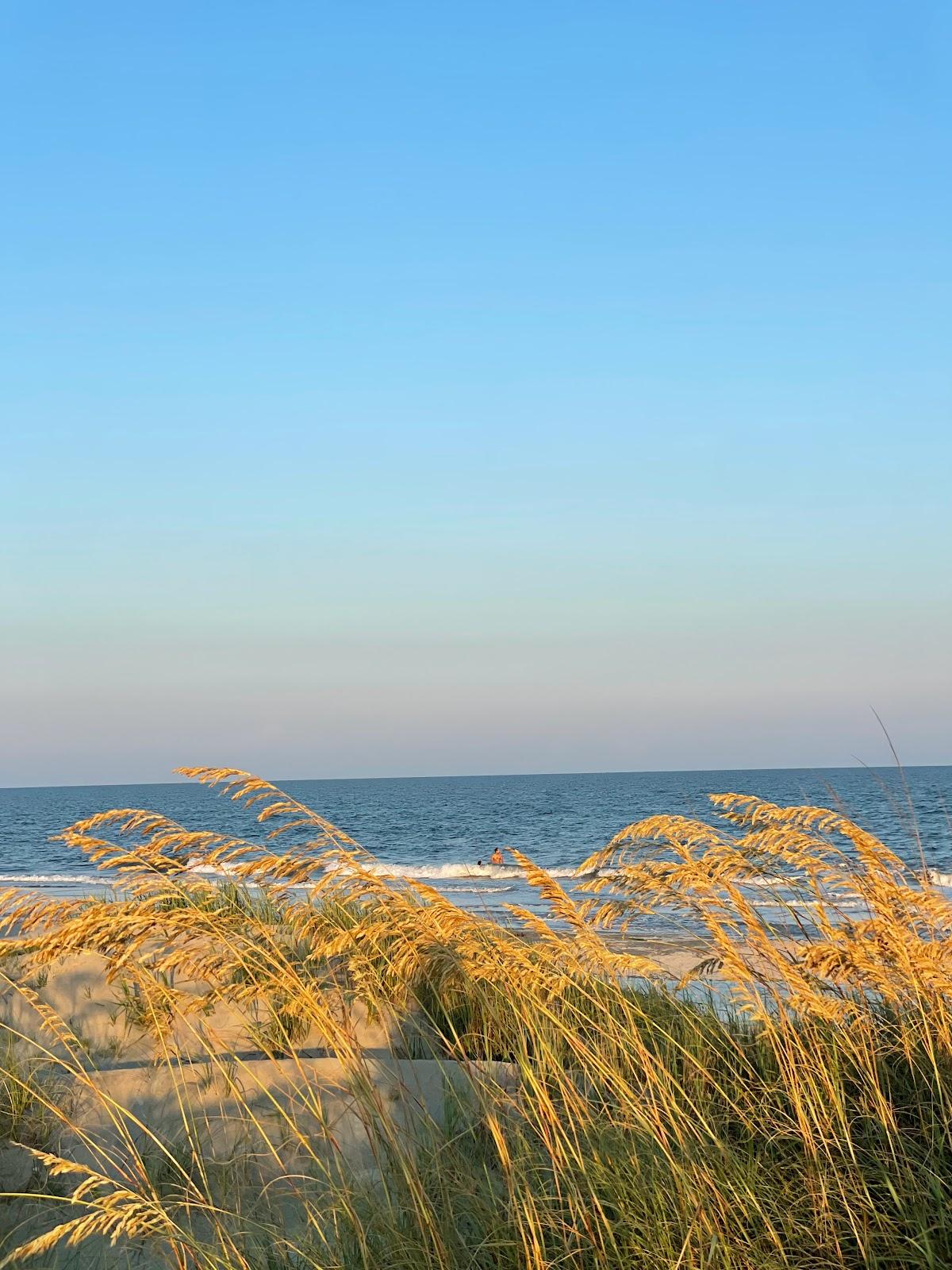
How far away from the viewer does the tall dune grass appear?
3072 mm

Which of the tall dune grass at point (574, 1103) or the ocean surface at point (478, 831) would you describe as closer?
the tall dune grass at point (574, 1103)

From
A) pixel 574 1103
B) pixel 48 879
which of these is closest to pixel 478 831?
pixel 48 879

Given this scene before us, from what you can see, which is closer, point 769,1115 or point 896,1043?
point 769,1115

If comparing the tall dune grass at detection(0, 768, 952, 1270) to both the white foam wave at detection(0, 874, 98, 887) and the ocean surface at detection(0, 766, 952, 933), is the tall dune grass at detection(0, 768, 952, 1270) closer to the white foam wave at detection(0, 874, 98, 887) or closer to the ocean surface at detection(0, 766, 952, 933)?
the ocean surface at detection(0, 766, 952, 933)

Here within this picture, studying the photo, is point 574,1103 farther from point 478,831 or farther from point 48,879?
point 478,831

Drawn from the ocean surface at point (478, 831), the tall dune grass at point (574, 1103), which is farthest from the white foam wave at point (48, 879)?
the tall dune grass at point (574, 1103)

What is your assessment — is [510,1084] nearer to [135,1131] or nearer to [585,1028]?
[585,1028]

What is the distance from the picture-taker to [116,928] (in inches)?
134

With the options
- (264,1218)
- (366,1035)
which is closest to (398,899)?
(264,1218)

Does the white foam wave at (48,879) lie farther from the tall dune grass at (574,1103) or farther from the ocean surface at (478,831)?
the tall dune grass at (574,1103)

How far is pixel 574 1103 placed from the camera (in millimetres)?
3482

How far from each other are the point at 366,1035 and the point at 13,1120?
78.2 inches

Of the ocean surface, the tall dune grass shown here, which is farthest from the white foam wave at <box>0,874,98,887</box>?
the tall dune grass

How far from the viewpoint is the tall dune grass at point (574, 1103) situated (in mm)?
3072
